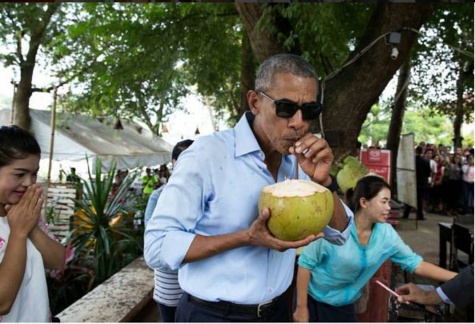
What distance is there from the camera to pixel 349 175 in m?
4.96

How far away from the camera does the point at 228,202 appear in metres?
1.73

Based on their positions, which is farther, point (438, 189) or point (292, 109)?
point (438, 189)

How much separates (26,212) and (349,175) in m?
3.72

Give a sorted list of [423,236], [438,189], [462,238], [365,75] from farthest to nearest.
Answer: [438,189], [423,236], [365,75], [462,238]

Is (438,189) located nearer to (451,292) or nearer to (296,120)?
(451,292)

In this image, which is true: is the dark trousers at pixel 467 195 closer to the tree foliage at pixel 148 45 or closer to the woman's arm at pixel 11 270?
the tree foliage at pixel 148 45

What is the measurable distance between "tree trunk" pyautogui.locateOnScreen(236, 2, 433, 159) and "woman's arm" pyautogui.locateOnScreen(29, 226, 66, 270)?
4127 mm

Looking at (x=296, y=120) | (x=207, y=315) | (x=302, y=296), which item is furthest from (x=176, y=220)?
(x=302, y=296)

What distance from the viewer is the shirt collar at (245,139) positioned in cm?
181

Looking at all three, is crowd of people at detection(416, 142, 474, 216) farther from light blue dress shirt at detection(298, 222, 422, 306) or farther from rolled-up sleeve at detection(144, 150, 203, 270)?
rolled-up sleeve at detection(144, 150, 203, 270)

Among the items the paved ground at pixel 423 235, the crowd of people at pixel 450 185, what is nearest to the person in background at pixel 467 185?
the crowd of people at pixel 450 185

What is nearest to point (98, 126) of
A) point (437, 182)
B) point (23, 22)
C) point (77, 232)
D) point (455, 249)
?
point (23, 22)

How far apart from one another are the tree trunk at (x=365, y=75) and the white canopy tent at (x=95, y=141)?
7.95 meters

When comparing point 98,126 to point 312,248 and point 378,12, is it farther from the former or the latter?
point 312,248
